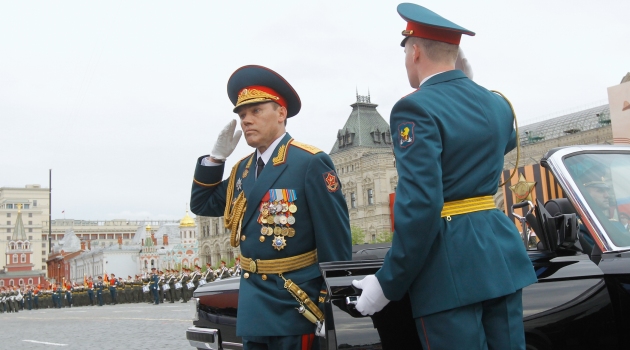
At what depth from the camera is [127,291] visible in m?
39.6

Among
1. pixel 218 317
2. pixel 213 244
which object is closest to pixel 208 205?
pixel 218 317

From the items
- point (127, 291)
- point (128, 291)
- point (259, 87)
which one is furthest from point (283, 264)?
point (127, 291)

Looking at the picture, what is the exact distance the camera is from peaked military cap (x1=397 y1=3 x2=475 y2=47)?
2.51m

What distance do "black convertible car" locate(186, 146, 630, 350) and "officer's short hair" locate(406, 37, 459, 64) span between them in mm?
915

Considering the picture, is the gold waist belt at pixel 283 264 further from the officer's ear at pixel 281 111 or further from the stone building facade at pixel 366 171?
the stone building facade at pixel 366 171

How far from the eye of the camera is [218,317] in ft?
17.4

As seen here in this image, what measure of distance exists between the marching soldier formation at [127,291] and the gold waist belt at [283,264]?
58.4 ft

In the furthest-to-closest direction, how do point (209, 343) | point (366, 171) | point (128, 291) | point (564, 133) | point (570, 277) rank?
point (366, 171), point (564, 133), point (128, 291), point (209, 343), point (570, 277)

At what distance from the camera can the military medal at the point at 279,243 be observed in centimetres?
343

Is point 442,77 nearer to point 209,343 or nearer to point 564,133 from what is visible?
point 209,343

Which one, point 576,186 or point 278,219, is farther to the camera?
point 278,219

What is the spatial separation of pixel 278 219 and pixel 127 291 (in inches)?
1500

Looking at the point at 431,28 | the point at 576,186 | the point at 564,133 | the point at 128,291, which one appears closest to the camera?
the point at 431,28

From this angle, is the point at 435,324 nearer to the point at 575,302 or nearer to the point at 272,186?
the point at 575,302
